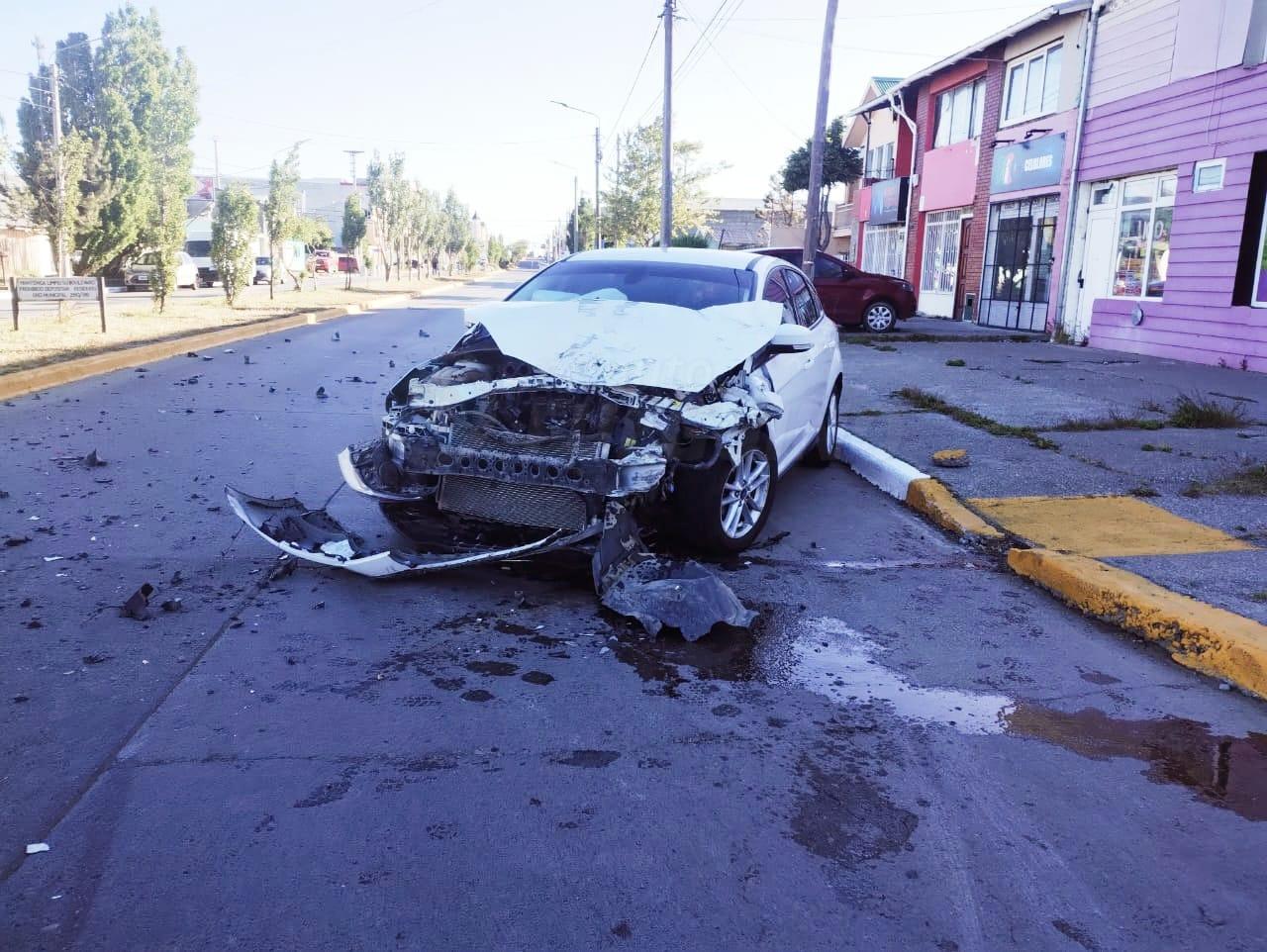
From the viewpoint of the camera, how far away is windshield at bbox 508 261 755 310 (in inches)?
253

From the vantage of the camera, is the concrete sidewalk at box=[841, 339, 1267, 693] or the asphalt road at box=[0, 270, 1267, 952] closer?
the asphalt road at box=[0, 270, 1267, 952]

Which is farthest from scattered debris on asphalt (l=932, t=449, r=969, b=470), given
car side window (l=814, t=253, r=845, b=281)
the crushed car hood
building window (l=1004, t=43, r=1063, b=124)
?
building window (l=1004, t=43, r=1063, b=124)

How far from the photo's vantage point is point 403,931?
2.45 m

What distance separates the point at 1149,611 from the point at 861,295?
16410mm

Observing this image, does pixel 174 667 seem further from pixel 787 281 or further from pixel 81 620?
pixel 787 281

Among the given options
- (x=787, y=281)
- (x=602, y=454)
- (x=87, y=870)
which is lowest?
(x=87, y=870)

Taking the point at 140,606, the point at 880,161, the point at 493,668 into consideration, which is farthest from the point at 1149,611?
the point at 880,161

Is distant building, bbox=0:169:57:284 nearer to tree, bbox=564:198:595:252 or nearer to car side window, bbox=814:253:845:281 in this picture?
car side window, bbox=814:253:845:281

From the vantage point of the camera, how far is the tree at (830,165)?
38344mm

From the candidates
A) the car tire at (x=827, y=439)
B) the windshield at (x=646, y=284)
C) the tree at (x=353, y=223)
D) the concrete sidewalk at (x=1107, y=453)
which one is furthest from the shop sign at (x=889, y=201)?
the tree at (x=353, y=223)

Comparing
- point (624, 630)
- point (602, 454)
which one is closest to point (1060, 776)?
point (624, 630)

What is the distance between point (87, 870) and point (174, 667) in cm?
138

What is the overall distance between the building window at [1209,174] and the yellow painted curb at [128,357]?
14.9 m

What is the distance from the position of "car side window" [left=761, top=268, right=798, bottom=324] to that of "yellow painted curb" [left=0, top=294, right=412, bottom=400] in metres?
8.17
